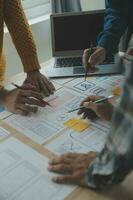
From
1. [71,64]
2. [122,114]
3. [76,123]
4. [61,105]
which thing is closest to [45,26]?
[71,64]

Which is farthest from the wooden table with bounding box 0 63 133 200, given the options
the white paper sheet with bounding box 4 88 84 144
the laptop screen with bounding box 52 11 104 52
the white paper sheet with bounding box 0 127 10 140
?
the laptop screen with bounding box 52 11 104 52

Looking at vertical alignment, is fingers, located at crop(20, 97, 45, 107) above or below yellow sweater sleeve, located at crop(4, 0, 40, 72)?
below

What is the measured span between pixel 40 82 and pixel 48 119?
0.25 m

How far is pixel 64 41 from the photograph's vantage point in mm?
1582

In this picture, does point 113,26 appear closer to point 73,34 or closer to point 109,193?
point 73,34

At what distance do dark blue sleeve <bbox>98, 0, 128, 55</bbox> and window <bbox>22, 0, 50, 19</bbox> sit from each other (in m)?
0.91

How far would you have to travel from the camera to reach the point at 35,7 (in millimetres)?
2264

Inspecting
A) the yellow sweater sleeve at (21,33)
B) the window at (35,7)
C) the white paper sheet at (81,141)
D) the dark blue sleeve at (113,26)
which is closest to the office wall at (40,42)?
the window at (35,7)

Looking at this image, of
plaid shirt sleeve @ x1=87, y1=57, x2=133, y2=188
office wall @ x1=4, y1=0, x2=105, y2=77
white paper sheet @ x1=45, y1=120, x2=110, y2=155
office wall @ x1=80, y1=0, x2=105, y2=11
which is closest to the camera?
plaid shirt sleeve @ x1=87, y1=57, x2=133, y2=188

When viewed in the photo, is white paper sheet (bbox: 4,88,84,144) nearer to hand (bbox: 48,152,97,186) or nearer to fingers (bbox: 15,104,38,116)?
fingers (bbox: 15,104,38,116)

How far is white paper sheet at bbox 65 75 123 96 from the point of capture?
128 cm

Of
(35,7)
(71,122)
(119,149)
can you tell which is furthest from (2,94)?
(35,7)

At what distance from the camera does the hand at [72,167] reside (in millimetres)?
833

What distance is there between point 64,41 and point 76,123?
2.08 ft
